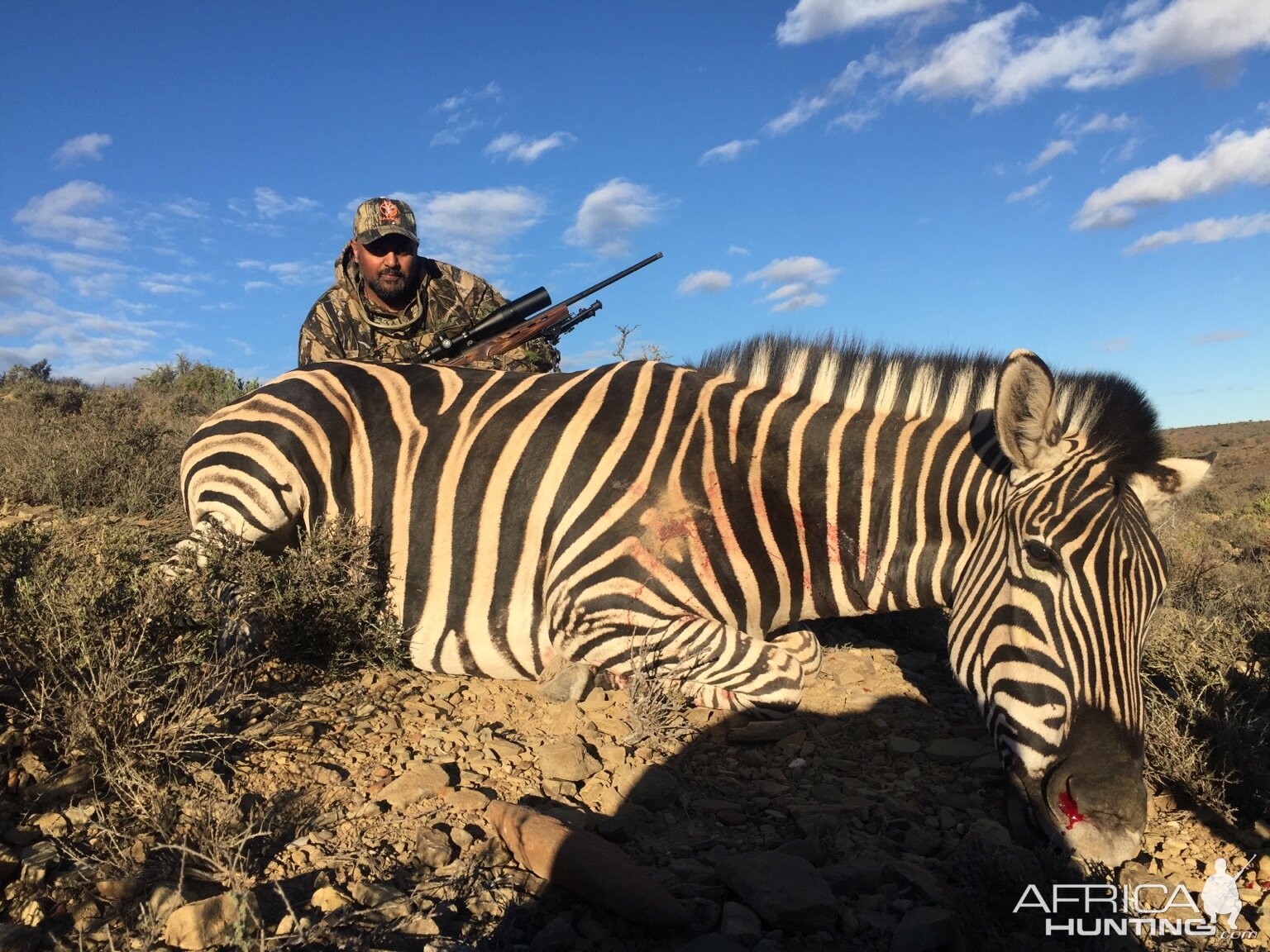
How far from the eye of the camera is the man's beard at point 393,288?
22.3 ft

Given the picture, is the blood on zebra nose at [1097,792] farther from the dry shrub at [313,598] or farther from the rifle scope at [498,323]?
the rifle scope at [498,323]

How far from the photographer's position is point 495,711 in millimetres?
3576

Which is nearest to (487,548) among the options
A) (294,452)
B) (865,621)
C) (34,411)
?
(294,452)

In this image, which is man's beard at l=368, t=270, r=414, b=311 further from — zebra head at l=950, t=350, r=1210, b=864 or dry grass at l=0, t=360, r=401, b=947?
zebra head at l=950, t=350, r=1210, b=864

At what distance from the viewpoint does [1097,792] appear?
8.21ft

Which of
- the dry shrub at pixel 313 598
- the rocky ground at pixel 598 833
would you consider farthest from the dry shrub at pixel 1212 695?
the dry shrub at pixel 313 598

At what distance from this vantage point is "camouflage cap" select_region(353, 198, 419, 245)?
6.67 m

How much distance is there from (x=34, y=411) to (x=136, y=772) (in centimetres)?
1013

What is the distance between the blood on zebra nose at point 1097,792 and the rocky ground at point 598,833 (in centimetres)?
12

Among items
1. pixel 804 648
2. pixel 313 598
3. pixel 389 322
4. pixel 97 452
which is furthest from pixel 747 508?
pixel 97 452

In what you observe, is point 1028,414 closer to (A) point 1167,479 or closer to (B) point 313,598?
(A) point 1167,479

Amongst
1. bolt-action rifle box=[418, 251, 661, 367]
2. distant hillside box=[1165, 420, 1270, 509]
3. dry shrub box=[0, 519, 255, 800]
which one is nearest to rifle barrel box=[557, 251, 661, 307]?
bolt-action rifle box=[418, 251, 661, 367]

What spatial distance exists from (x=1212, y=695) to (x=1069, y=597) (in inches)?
56.1

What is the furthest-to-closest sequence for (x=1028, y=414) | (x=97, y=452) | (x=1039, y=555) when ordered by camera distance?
(x=97, y=452), (x=1028, y=414), (x=1039, y=555)
